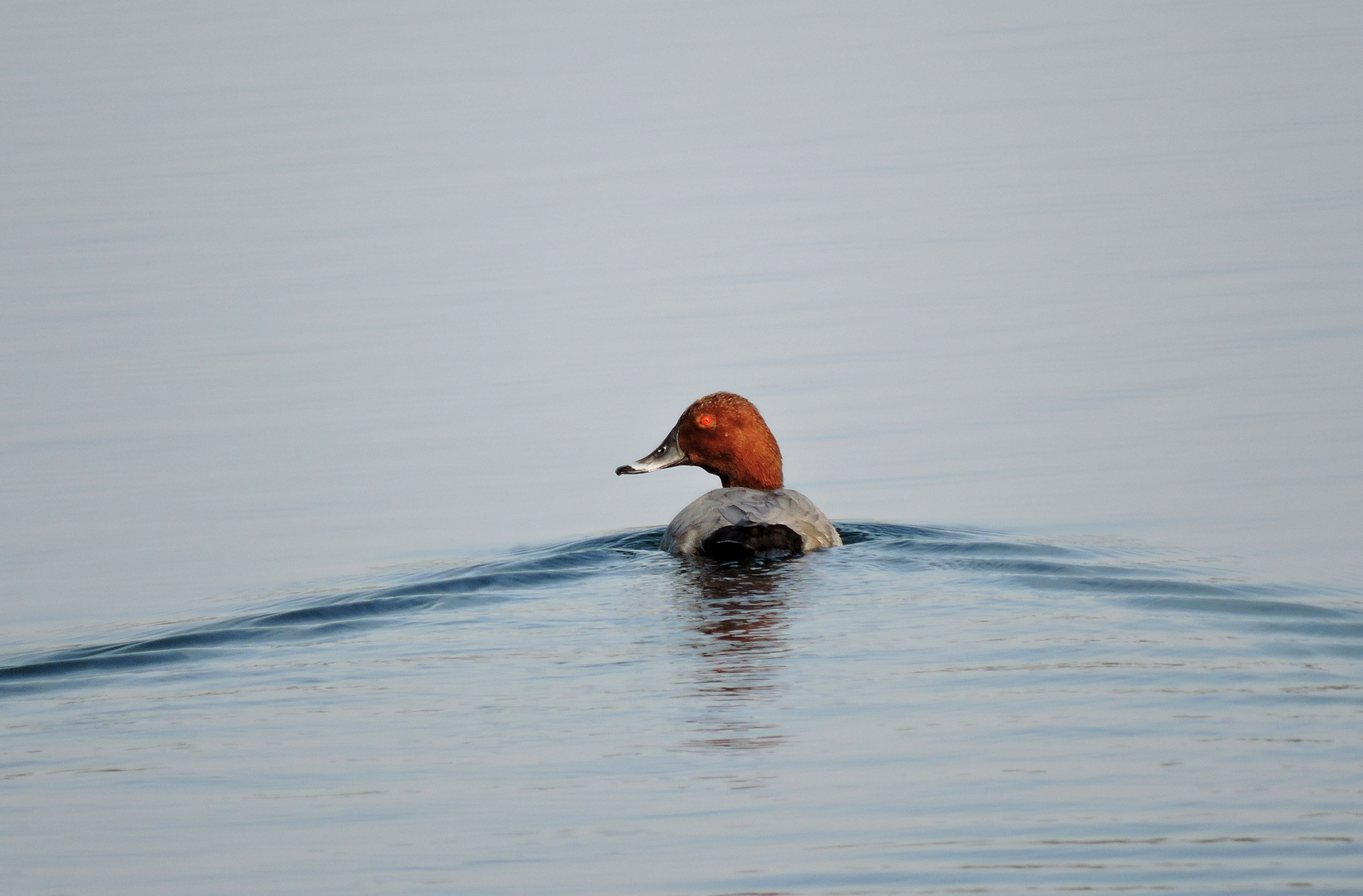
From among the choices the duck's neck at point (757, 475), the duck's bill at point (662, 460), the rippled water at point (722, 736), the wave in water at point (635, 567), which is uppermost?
the duck's bill at point (662, 460)

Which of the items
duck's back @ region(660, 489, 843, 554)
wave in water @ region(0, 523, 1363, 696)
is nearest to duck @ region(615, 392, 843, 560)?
duck's back @ region(660, 489, 843, 554)

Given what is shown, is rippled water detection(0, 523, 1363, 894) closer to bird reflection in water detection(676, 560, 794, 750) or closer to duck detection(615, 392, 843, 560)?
bird reflection in water detection(676, 560, 794, 750)

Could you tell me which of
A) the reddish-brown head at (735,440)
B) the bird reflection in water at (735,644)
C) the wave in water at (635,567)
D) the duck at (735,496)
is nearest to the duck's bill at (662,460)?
the duck at (735,496)

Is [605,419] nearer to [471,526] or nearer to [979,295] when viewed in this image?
[471,526]

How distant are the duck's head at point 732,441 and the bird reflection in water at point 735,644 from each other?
1230 millimetres

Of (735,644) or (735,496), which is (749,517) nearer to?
(735,496)

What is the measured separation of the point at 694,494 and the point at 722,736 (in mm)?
5968

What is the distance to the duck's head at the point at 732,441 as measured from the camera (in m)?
10.5

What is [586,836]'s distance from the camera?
5684 mm

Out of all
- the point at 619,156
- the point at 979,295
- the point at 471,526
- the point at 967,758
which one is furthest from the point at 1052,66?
the point at 967,758

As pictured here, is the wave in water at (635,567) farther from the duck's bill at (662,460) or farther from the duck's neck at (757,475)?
the duck's bill at (662,460)

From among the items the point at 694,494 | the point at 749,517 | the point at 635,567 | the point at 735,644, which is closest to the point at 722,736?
the point at 735,644

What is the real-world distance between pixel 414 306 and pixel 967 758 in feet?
39.5

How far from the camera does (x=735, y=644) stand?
771 centimetres
